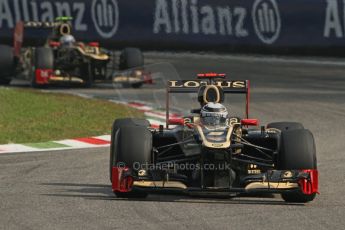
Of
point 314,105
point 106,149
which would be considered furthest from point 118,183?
point 314,105

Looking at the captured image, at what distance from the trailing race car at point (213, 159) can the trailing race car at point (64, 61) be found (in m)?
14.6

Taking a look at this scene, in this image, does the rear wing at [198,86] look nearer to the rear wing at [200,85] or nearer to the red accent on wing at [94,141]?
the rear wing at [200,85]

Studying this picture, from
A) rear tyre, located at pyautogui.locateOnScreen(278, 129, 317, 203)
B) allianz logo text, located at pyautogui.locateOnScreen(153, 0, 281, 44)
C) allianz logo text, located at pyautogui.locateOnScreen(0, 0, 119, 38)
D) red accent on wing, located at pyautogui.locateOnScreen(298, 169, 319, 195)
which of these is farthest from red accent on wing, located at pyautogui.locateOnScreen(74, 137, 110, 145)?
allianz logo text, located at pyautogui.locateOnScreen(0, 0, 119, 38)

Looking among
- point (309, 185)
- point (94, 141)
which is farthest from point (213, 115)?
point (94, 141)

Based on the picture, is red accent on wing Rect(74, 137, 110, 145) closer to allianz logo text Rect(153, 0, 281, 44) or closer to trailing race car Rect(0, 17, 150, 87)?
trailing race car Rect(0, 17, 150, 87)

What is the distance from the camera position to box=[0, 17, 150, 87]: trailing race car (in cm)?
2747

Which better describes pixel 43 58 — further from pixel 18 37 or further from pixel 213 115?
pixel 213 115

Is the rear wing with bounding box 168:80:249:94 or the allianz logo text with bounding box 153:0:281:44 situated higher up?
the rear wing with bounding box 168:80:249:94

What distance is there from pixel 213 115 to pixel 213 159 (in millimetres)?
783

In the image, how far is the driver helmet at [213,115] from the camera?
12375 mm

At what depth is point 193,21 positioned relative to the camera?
34812mm

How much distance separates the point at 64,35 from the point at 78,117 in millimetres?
7504

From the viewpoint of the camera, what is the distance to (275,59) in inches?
1339

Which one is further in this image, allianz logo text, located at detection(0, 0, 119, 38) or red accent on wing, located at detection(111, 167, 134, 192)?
allianz logo text, located at detection(0, 0, 119, 38)
